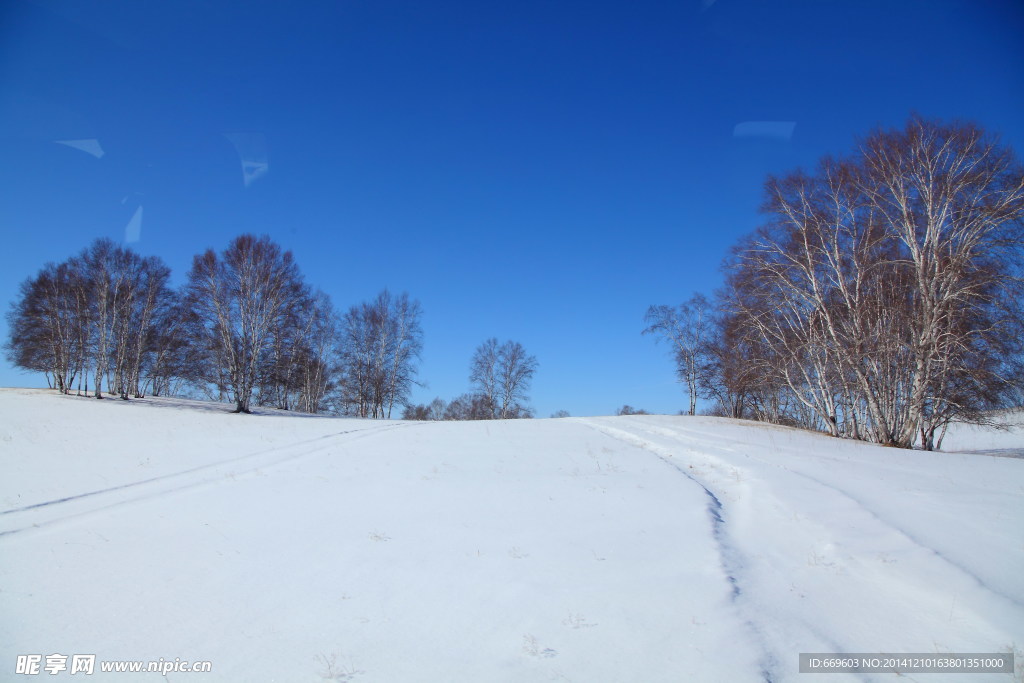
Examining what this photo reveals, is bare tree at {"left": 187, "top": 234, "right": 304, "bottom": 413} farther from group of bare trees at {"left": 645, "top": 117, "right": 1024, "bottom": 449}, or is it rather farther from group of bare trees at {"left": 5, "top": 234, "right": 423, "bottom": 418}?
group of bare trees at {"left": 645, "top": 117, "right": 1024, "bottom": 449}

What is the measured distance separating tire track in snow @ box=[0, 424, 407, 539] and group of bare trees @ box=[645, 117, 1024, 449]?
646 inches

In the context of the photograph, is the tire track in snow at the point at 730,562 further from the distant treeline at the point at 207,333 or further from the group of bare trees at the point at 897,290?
the distant treeline at the point at 207,333

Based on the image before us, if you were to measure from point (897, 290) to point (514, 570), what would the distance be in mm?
16634

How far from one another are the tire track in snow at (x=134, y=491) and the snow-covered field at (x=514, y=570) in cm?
6

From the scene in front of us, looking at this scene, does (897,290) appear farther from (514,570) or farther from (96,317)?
(96,317)

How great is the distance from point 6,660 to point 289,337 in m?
29.3

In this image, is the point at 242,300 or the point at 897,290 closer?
the point at 897,290

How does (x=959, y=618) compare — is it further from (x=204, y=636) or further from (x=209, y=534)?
(x=209, y=534)

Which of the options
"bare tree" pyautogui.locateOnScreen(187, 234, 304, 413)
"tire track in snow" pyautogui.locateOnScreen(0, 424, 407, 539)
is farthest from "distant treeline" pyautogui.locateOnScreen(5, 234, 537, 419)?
"tire track in snow" pyautogui.locateOnScreen(0, 424, 407, 539)

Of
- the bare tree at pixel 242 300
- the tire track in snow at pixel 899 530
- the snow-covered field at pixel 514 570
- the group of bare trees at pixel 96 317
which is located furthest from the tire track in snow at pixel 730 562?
the group of bare trees at pixel 96 317

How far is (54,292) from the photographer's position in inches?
1199

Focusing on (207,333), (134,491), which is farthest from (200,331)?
(134,491)

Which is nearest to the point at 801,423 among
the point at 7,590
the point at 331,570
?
the point at 331,570

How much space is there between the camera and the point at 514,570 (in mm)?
4285
